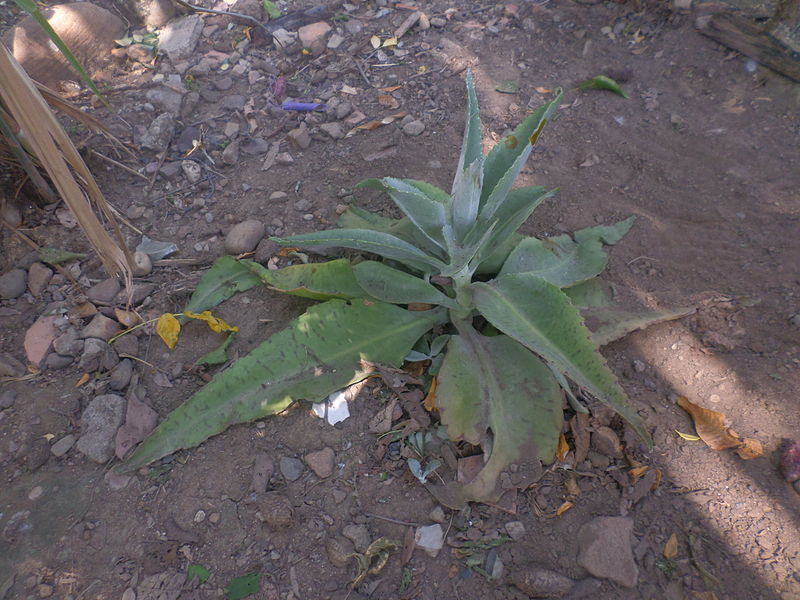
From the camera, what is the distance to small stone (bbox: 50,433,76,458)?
1637mm

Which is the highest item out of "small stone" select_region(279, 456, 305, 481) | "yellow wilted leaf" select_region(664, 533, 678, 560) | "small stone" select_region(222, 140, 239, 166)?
"small stone" select_region(222, 140, 239, 166)

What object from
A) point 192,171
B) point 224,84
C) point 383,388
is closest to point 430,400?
point 383,388

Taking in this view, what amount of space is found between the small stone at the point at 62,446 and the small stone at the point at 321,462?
0.69m

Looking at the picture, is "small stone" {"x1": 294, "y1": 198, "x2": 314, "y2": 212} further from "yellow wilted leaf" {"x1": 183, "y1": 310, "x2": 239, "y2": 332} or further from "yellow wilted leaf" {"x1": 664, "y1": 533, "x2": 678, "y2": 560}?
"yellow wilted leaf" {"x1": 664, "y1": 533, "x2": 678, "y2": 560}

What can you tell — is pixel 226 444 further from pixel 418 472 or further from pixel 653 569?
pixel 653 569

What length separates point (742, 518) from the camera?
148cm

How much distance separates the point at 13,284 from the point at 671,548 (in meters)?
2.26

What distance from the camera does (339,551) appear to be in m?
1.46

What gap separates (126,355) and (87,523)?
0.54m

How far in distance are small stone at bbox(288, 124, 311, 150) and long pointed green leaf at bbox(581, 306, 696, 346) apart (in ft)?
4.76

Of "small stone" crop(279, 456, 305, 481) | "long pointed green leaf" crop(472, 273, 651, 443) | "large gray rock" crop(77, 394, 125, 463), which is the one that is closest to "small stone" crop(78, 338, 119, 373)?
"large gray rock" crop(77, 394, 125, 463)

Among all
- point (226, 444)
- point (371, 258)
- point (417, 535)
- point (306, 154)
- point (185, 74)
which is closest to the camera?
point (417, 535)

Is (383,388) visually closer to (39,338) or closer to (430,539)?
(430,539)

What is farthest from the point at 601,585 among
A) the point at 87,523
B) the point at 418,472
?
the point at 87,523
